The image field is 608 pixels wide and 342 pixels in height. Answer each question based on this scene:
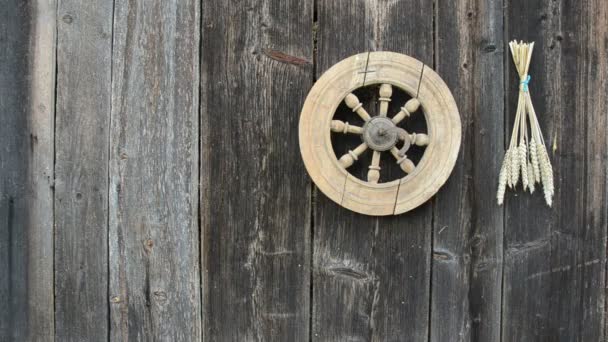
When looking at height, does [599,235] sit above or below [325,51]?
below

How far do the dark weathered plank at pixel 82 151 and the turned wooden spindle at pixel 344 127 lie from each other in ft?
2.18

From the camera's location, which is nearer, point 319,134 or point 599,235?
point 319,134

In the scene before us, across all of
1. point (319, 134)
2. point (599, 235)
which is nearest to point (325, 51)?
point (319, 134)

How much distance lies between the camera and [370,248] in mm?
1494

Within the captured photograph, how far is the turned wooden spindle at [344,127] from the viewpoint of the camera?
1377mm

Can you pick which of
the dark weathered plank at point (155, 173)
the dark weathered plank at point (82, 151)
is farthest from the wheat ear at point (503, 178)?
the dark weathered plank at point (82, 151)

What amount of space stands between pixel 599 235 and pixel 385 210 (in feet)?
2.17

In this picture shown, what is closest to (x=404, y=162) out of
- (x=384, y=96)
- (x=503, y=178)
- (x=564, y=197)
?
(x=384, y=96)

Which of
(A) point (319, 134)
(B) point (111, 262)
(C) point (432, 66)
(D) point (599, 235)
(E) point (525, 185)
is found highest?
(C) point (432, 66)

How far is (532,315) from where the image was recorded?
1509 mm

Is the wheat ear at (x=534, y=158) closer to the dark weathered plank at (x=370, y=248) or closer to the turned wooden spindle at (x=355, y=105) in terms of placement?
the dark weathered plank at (x=370, y=248)

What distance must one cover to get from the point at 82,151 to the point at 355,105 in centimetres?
80

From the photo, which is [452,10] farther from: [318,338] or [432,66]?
[318,338]

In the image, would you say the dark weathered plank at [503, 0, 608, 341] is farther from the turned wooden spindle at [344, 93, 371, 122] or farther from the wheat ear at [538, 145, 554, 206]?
the turned wooden spindle at [344, 93, 371, 122]
